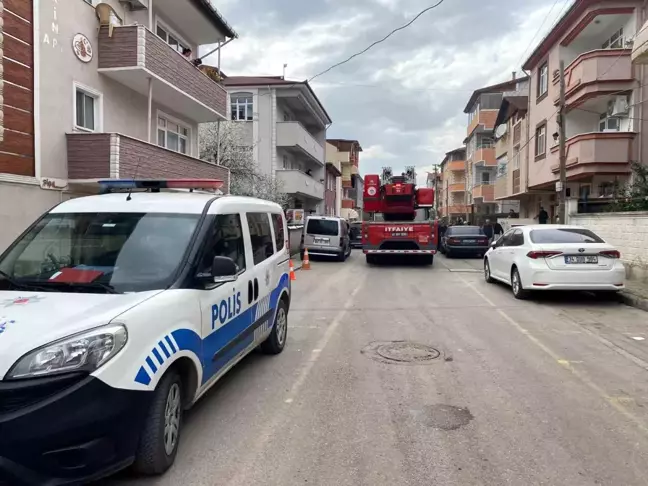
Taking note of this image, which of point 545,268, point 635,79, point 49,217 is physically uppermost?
point 635,79

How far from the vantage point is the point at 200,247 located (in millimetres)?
Answer: 4094

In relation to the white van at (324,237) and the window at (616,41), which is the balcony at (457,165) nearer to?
the window at (616,41)

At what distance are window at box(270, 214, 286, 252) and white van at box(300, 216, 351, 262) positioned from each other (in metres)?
14.3

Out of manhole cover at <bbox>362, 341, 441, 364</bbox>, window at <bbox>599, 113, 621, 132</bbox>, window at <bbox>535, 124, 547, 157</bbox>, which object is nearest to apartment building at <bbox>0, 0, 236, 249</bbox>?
manhole cover at <bbox>362, 341, 441, 364</bbox>

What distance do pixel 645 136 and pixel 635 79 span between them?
205 centimetres

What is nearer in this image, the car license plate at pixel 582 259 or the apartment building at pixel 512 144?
the car license plate at pixel 582 259

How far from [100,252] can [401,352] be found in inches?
155

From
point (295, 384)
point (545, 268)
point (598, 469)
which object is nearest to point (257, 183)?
point (545, 268)

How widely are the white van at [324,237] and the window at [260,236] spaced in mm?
15109

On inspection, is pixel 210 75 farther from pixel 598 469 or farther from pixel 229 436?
pixel 598 469

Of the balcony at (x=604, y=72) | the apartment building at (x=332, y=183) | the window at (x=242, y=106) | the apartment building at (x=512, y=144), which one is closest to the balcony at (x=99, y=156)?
the balcony at (x=604, y=72)

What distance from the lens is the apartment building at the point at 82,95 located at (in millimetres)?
10219

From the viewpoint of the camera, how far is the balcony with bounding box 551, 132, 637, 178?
61.0 ft

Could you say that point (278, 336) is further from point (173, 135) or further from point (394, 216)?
point (394, 216)
